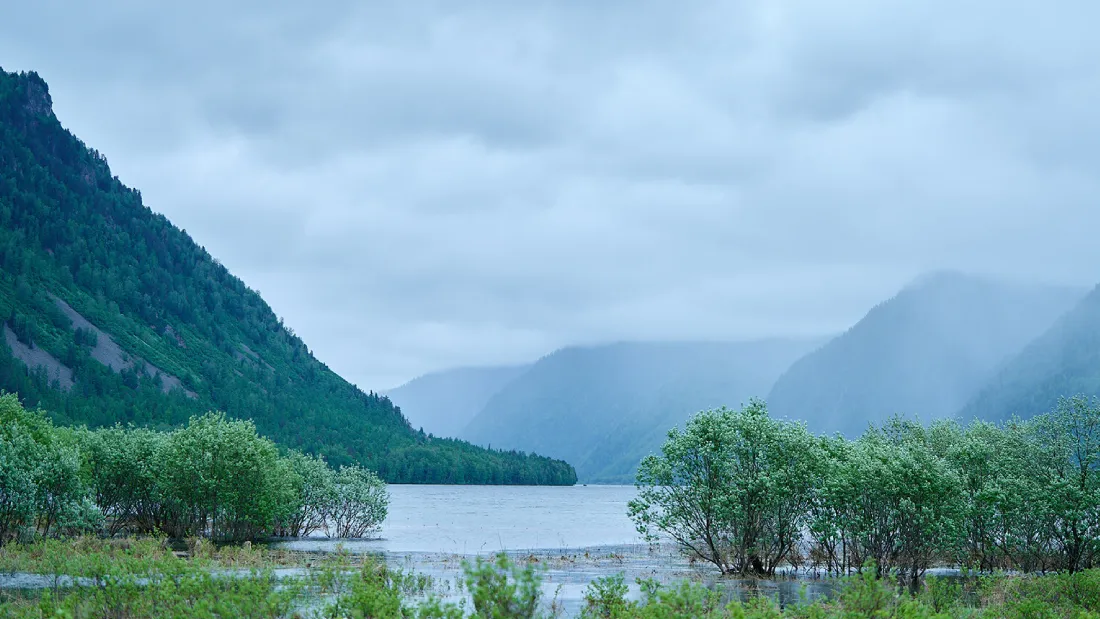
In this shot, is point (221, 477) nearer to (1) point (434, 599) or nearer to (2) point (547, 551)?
(2) point (547, 551)

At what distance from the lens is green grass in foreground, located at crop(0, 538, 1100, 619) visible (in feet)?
61.1

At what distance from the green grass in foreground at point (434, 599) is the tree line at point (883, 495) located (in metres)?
5.88

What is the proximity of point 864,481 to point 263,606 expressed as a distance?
86.5ft

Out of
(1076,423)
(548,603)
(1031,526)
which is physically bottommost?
(548,603)

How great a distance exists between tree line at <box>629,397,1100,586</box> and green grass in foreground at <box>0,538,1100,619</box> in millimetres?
5878

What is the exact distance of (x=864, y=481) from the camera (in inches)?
1518

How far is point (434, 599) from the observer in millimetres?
23875

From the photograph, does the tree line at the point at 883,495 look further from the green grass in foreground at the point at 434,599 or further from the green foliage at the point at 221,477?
the green foliage at the point at 221,477

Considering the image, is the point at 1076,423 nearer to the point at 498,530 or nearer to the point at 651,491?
the point at 651,491

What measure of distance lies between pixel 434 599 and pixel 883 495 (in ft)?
73.0

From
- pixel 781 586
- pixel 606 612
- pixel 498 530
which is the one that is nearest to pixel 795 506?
pixel 781 586

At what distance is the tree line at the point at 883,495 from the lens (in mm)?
38500

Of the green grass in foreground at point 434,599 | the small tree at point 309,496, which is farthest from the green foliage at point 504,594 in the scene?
the small tree at point 309,496

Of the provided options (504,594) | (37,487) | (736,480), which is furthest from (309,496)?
(504,594)
